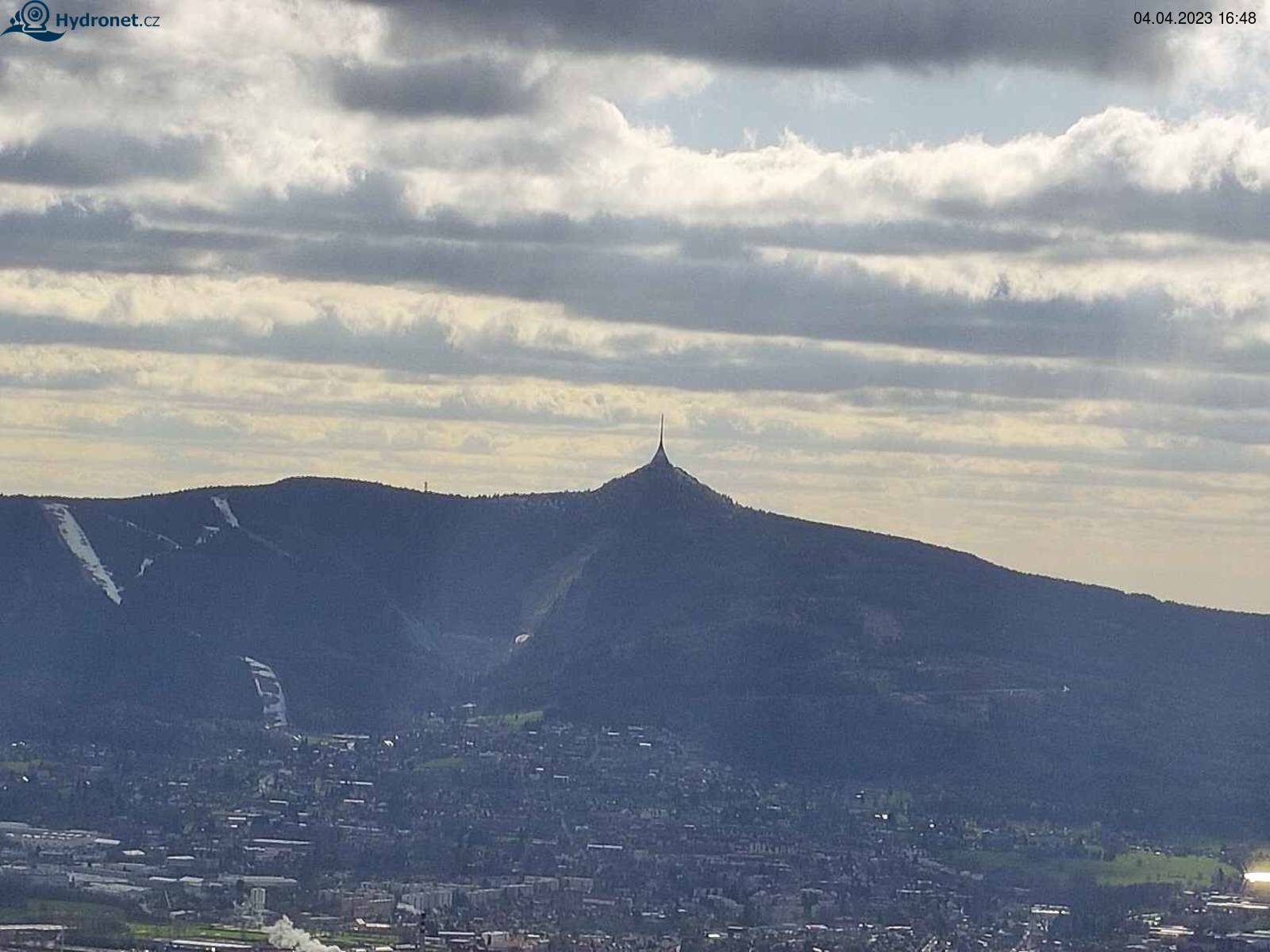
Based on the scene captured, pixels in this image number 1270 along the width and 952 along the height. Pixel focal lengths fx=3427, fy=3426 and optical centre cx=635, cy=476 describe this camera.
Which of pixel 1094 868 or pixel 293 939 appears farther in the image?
pixel 1094 868

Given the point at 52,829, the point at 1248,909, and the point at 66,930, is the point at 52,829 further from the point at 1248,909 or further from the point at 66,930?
the point at 1248,909

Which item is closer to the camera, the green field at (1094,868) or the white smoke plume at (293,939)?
the white smoke plume at (293,939)

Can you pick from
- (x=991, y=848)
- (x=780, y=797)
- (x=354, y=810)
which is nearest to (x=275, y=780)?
(x=354, y=810)

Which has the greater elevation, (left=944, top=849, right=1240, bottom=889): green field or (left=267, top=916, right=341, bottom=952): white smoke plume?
(left=944, top=849, right=1240, bottom=889): green field

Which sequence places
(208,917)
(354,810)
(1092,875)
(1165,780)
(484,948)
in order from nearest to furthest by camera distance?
(484,948) → (208,917) → (1092,875) → (354,810) → (1165,780)

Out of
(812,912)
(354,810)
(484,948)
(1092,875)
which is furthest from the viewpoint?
(354,810)

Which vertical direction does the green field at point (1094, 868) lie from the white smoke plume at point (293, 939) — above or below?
above

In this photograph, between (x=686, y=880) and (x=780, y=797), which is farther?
(x=780, y=797)

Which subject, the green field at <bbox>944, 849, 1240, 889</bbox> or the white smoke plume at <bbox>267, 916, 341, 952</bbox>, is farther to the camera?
the green field at <bbox>944, 849, 1240, 889</bbox>
